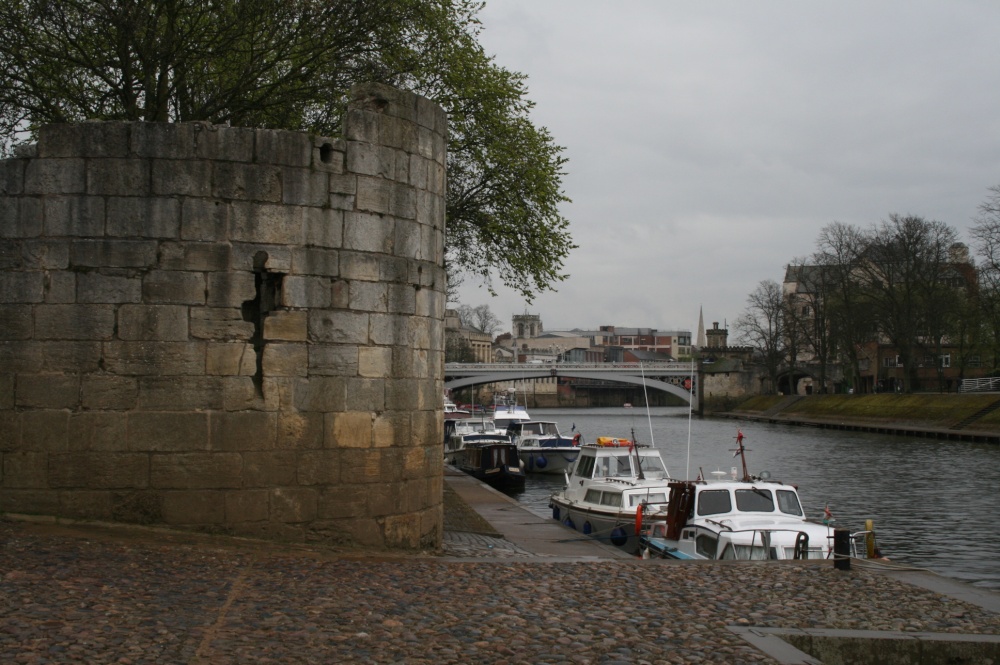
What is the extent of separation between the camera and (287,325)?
1080 centimetres

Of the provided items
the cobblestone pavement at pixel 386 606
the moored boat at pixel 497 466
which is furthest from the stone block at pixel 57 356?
the moored boat at pixel 497 466

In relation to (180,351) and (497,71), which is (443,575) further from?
(497,71)

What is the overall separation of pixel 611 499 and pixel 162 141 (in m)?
17.7

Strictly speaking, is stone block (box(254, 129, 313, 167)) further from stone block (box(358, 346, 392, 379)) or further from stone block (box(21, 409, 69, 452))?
stone block (box(21, 409, 69, 452))

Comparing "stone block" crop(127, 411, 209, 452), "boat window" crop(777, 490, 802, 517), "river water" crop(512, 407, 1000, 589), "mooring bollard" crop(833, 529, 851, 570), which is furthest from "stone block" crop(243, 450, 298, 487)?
"river water" crop(512, 407, 1000, 589)

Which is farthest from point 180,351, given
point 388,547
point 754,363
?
point 754,363

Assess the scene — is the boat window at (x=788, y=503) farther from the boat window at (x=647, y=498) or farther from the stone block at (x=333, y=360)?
the stone block at (x=333, y=360)

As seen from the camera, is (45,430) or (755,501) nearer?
(45,430)

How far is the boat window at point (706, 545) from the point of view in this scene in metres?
18.7

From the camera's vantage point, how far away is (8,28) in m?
18.8

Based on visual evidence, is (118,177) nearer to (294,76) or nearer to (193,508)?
(193,508)

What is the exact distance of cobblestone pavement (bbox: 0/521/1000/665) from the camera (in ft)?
23.6

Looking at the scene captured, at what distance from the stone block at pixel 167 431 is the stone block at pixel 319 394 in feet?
2.97

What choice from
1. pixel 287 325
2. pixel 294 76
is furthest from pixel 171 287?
pixel 294 76
